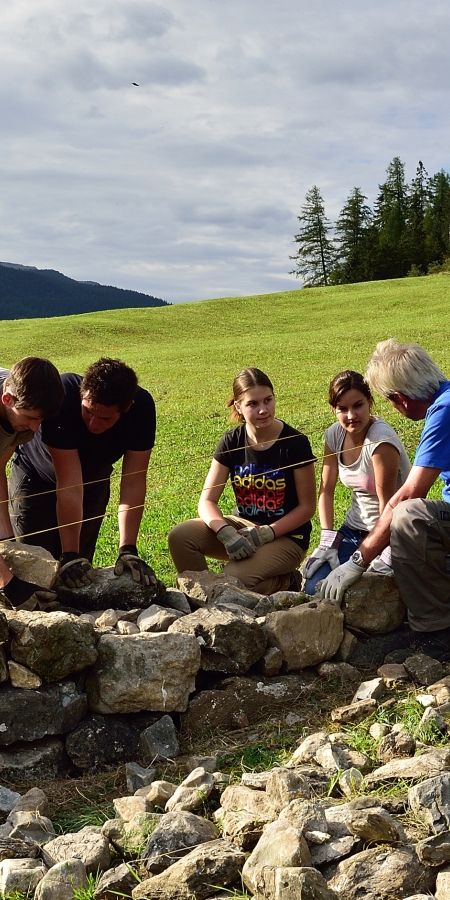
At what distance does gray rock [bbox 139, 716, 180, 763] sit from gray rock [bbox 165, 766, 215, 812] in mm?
453

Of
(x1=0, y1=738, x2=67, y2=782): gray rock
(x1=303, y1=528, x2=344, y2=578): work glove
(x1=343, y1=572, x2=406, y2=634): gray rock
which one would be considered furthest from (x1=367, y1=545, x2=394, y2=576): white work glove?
(x1=0, y1=738, x2=67, y2=782): gray rock

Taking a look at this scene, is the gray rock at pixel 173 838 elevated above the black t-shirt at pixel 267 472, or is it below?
below

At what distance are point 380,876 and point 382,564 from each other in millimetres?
2363

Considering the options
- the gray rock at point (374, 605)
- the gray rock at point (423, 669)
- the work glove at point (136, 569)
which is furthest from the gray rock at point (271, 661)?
the work glove at point (136, 569)

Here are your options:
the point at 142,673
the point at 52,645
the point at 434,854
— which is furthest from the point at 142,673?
the point at 434,854

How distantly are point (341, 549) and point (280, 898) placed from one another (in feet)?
9.81

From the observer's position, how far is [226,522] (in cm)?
516

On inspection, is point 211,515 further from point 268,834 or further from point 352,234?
point 352,234

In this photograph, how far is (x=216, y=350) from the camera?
83.2 feet

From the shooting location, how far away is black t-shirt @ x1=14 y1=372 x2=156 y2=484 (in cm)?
475

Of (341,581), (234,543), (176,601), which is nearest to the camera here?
(341,581)

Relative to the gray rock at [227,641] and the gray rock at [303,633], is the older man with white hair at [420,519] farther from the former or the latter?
the gray rock at [227,641]

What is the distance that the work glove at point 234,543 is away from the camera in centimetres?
500

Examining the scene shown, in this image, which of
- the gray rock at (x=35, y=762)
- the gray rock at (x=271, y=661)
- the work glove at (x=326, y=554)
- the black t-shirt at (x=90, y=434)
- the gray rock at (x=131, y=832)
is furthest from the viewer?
the work glove at (x=326, y=554)
